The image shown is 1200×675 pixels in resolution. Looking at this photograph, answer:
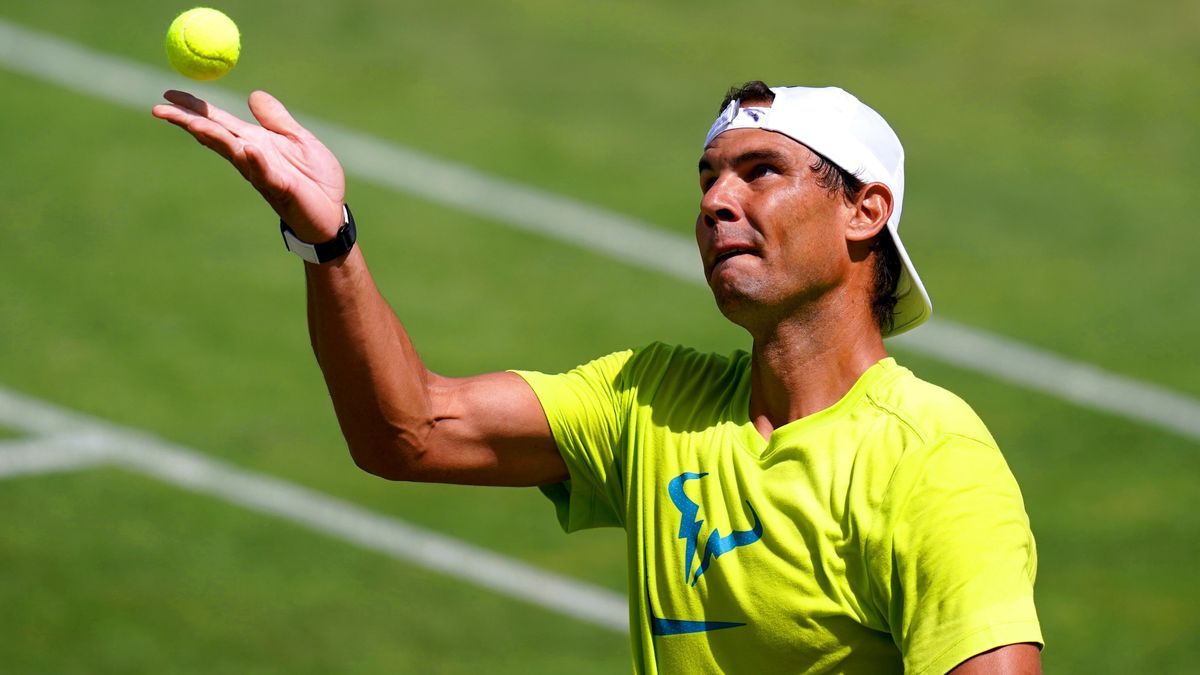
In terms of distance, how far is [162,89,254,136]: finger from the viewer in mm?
4582

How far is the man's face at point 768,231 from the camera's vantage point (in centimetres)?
490

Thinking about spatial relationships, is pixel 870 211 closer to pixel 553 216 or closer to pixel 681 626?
pixel 681 626

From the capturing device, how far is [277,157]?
15.1 feet

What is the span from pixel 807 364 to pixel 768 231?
1.21 feet

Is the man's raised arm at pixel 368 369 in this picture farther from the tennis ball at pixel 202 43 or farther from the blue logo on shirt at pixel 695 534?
the blue logo on shirt at pixel 695 534

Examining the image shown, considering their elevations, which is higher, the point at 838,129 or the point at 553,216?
the point at 838,129

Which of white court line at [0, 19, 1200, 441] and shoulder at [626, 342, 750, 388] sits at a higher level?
shoulder at [626, 342, 750, 388]

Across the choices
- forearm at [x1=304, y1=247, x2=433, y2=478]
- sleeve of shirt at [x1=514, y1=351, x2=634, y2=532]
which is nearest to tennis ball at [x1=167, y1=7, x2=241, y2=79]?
forearm at [x1=304, y1=247, x2=433, y2=478]

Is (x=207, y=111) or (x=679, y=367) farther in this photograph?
(x=679, y=367)

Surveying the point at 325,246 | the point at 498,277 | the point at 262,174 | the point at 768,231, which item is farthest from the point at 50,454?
the point at 768,231

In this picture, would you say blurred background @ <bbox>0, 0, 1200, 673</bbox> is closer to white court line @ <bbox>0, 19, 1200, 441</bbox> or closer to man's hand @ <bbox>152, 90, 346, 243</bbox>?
white court line @ <bbox>0, 19, 1200, 441</bbox>

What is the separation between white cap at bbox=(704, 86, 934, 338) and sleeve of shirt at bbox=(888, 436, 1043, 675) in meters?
0.75

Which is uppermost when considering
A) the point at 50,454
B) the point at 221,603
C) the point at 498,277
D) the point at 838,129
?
the point at 838,129

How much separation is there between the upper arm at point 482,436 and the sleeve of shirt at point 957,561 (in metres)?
1.17
